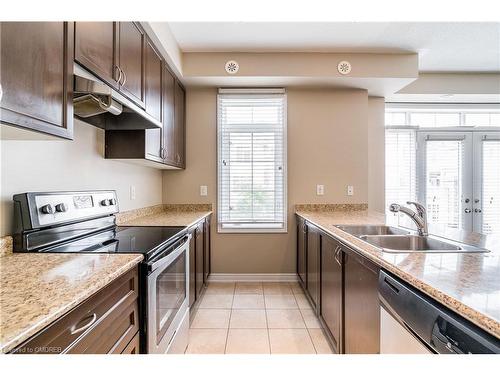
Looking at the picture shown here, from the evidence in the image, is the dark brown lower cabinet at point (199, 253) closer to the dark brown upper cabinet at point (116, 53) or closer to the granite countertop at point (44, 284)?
the dark brown upper cabinet at point (116, 53)

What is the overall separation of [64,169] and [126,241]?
572mm

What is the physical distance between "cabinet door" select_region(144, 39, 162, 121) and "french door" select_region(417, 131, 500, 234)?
3.48 meters

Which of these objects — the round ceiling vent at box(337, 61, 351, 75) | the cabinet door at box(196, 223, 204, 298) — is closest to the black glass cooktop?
the cabinet door at box(196, 223, 204, 298)

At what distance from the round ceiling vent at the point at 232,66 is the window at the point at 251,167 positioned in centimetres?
43

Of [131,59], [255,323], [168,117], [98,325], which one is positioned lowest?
[255,323]

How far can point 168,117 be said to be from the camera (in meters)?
2.57

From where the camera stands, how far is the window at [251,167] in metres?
3.27

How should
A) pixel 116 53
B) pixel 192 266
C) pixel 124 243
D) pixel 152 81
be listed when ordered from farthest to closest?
1. pixel 192 266
2. pixel 152 81
3. pixel 116 53
4. pixel 124 243

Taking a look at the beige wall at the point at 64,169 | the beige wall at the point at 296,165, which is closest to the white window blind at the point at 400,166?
the beige wall at the point at 296,165

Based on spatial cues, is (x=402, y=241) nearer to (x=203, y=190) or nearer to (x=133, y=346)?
(x=133, y=346)

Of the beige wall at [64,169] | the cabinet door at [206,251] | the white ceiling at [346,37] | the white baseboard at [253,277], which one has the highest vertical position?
the white ceiling at [346,37]

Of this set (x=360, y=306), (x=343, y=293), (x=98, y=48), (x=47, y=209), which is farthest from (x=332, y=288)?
(x=98, y=48)
